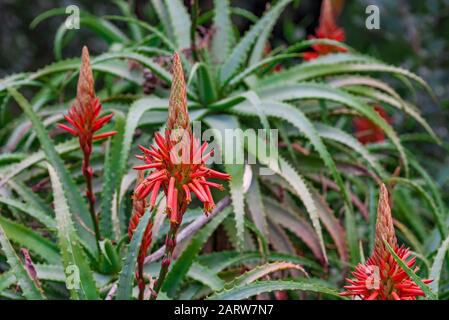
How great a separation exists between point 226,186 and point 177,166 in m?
0.70

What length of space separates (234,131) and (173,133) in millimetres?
624

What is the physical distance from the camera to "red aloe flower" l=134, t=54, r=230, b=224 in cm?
89

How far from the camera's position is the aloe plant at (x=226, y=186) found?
51.8 inches

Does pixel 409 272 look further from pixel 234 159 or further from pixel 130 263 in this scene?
pixel 234 159

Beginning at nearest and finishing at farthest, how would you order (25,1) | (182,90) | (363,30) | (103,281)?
(182,90) < (103,281) < (363,30) < (25,1)

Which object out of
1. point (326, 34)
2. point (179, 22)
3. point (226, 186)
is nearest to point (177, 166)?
point (226, 186)

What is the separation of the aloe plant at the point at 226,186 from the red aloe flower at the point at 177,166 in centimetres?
18

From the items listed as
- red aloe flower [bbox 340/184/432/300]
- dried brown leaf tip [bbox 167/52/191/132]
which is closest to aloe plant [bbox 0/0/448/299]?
red aloe flower [bbox 340/184/432/300]

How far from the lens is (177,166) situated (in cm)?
92

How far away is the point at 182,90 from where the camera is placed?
875mm

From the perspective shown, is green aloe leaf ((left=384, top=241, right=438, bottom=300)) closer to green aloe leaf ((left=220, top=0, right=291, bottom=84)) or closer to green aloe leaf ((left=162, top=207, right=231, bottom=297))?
green aloe leaf ((left=162, top=207, right=231, bottom=297))

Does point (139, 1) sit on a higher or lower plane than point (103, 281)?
higher
